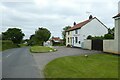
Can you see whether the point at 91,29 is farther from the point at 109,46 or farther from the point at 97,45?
the point at 109,46

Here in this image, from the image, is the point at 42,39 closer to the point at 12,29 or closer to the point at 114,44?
the point at 12,29

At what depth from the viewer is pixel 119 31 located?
2694 cm

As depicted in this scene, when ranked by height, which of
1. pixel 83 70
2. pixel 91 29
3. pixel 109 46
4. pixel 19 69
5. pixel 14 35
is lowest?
pixel 19 69

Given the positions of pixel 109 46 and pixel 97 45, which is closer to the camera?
pixel 109 46

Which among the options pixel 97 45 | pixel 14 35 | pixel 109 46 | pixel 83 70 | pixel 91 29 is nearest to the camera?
pixel 83 70

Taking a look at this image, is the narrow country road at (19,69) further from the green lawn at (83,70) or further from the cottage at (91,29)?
the cottage at (91,29)

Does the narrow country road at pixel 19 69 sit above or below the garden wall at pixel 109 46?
below

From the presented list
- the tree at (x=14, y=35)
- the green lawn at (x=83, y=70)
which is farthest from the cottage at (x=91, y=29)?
the tree at (x=14, y=35)

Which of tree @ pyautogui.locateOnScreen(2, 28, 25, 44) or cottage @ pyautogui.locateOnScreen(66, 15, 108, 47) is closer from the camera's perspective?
cottage @ pyautogui.locateOnScreen(66, 15, 108, 47)

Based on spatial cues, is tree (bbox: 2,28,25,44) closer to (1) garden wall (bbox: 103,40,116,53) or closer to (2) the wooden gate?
(2) the wooden gate

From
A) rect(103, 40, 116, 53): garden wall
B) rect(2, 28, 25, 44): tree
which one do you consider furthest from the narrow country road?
rect(2, 28, 25, 44): tree

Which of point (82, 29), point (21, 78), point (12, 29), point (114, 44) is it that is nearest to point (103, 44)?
point (114, 44)

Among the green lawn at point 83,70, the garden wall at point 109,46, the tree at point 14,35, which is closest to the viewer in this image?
the green lawn at point 83,70

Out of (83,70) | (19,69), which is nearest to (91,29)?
(19,69)
